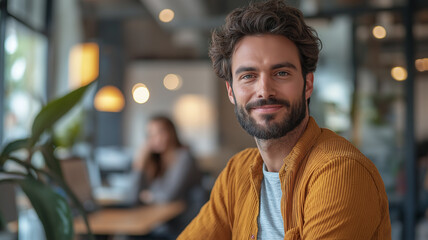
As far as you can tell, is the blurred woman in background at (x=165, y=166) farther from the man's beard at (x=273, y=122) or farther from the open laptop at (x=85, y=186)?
the man's beard at (x=273, y=122)

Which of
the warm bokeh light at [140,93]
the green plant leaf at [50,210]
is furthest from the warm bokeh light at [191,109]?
the green plant leaf at [50,210]

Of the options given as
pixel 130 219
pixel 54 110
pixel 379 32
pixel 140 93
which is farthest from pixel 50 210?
pixel 140 93

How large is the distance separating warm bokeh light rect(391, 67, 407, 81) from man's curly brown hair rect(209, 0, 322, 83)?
2.51 metres

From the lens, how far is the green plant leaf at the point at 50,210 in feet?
3.06

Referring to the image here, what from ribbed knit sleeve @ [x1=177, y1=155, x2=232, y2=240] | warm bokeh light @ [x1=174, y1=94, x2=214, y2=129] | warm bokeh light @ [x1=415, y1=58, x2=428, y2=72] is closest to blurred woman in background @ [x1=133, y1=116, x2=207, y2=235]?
warm bokeh light @ [x1=415, y1=58, x2=428, y2=72]

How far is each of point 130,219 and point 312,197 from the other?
2.03 meters

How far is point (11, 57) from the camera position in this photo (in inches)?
122

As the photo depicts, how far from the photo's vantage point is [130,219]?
2.74m

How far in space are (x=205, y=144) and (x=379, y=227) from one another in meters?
9.16

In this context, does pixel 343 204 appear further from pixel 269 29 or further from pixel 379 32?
pixel 379 32

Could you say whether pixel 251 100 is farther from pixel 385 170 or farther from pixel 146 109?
pixel 146 109

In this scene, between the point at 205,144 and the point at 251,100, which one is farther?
the point at 205,144

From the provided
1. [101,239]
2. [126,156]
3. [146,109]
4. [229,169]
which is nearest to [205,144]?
[146,109]

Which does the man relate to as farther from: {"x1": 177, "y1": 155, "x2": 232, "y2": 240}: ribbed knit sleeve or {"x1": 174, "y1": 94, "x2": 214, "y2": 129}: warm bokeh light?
{"x1": 174, "y1": 94, "x2": 214, "y2": 129}: warm bokeh light
